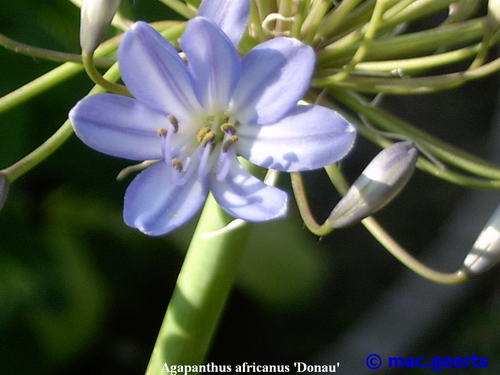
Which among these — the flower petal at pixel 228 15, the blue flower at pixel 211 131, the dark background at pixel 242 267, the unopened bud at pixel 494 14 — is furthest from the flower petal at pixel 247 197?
the dark background at pixel 242 267

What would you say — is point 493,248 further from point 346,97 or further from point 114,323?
point 114,323

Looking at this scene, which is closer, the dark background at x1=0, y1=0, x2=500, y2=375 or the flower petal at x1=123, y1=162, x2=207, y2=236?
the flower petal at x1=123, y1=162, x2=207, y2=236

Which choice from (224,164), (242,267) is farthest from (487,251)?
(242,267)

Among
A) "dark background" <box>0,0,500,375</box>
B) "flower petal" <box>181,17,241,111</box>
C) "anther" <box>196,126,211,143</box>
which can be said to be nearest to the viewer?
"flower petal" <box>181,17,241,111</box>

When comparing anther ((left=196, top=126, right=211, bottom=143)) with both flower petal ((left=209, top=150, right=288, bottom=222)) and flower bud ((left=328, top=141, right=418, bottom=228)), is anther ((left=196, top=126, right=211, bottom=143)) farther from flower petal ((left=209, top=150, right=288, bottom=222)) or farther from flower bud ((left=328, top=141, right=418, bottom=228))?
flower bud ((left=328, top=141, right=418, bottom=228))

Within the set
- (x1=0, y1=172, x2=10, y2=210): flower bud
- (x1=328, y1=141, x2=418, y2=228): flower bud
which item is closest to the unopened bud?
(x1=328, y1=141, x2=418, y2=228): flower bud

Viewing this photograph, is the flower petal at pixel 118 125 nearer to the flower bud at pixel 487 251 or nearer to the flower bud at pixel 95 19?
the flower bud at pixel 95 19

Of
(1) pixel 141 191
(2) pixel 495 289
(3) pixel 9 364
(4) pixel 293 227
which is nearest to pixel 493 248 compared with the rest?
A: (1) pixel 141 191
